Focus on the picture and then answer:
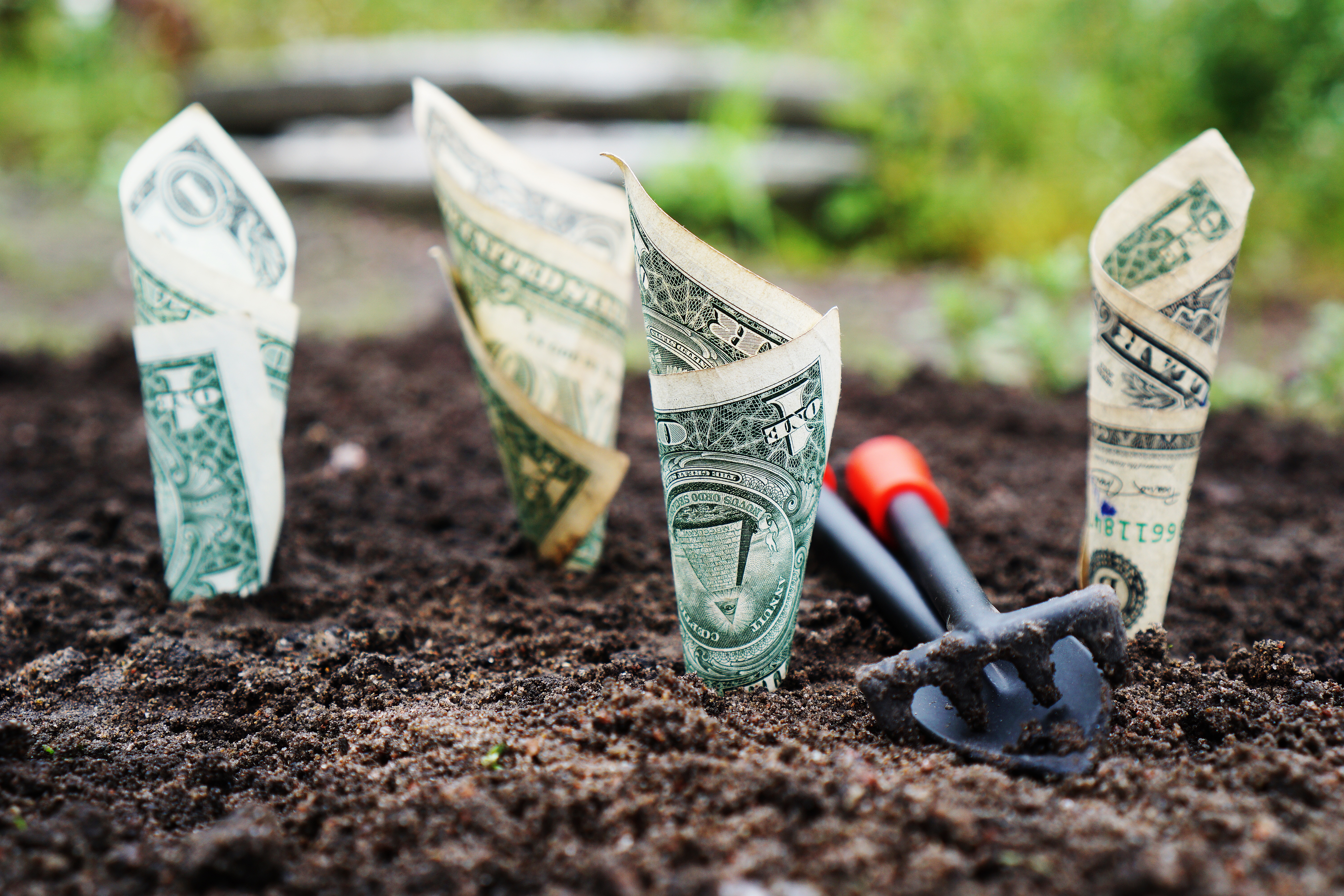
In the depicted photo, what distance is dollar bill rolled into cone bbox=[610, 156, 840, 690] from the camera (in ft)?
3.84

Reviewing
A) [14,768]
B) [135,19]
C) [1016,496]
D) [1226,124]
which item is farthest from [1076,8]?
[135,19]

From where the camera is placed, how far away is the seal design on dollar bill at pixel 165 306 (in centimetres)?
154

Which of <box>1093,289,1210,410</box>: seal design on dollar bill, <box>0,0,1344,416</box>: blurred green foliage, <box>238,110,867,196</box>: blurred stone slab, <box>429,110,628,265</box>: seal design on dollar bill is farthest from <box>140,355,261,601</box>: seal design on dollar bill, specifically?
<box>238,110,867,196</box>: blurred stone slab

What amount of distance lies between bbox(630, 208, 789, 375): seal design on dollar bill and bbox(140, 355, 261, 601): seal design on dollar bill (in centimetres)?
89

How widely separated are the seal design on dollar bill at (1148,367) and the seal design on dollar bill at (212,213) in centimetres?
154

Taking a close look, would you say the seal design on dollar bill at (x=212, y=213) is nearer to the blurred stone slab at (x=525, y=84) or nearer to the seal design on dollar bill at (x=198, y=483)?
the seal design on dollar bill at (x=198, y=483)

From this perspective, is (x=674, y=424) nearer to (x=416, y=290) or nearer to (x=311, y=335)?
(x=311, y=335)

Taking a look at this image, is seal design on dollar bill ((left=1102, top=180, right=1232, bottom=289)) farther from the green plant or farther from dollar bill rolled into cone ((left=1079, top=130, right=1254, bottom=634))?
the green plant

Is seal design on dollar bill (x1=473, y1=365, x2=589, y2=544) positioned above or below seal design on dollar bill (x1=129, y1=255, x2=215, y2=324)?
→ below

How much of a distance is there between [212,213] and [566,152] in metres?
3.96

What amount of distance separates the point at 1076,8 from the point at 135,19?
713 centimetres

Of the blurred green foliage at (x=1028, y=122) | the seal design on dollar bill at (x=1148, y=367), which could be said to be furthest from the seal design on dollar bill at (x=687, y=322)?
the blurred green foliage at (x=1028, y=122)

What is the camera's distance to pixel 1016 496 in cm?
243

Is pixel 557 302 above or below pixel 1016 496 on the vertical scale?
above
